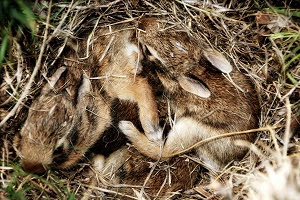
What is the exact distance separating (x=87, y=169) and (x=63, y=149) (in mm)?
507

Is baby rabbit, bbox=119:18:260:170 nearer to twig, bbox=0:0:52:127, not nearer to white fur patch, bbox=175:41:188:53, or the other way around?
white fur patch, bbox=175:41:188:53

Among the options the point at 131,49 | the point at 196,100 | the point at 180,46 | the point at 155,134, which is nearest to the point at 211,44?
the point at 180,46

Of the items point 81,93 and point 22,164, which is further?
point 81,93

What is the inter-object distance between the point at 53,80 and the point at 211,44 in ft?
5.71

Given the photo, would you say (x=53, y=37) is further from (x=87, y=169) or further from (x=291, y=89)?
(x=291, y=89)

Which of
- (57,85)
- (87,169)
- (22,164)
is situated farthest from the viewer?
(87,169)

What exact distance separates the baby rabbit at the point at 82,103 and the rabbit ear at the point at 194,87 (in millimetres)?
408

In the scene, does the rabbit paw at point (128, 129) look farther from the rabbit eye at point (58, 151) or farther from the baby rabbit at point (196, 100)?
the rabbit eye at point (58, 151)

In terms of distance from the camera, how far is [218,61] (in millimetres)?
4375

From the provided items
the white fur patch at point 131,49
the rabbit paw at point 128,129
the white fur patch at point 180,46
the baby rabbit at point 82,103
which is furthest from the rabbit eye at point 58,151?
the white fur patch at point 180,46

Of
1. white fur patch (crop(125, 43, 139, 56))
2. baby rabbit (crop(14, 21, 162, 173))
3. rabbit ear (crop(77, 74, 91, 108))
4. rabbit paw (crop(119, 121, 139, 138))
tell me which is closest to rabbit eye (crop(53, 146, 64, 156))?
baby rabbit (crop(14, 21, 162, 173))

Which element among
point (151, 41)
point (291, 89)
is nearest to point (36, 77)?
point (151, 41)

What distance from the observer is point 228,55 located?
4.55 m

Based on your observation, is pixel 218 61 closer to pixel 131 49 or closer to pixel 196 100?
pixel 196 100
